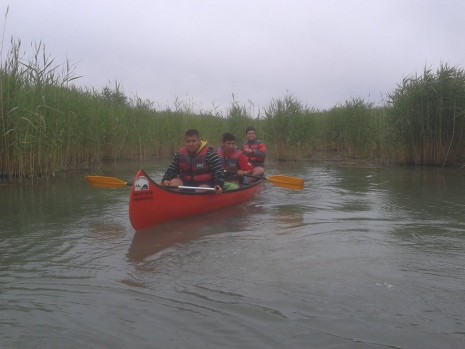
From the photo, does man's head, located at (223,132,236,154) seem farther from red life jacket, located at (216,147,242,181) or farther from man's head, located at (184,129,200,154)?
man's head, located at (184,129,200,154)

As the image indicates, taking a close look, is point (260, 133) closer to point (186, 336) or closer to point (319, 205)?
point (319, 205)

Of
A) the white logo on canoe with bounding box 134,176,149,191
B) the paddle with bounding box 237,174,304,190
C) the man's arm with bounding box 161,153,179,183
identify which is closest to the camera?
the white logo on canoe with bounding box 134,176,149,191

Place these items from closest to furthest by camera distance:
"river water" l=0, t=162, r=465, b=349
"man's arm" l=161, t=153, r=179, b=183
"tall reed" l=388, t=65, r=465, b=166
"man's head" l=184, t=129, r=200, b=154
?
1. "river water" l=0, t=162, r=465, b=349
2. "man's head" l=184, t=129, r=200, b=154
3. "man's arm" l=161, t=153, r=179, b=183
4. "tall reed" l=388, t=65, r=465, b=166

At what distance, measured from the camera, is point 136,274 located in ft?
12.7

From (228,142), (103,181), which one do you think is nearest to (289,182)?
(228,142)

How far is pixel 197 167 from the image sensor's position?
6.84 metres

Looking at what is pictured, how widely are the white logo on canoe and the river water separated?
0.53 metres

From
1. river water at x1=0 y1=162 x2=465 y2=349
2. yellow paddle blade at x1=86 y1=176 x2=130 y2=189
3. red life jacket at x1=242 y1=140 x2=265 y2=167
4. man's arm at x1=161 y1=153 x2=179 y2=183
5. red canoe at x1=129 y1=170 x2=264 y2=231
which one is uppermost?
red life jacket at x1=242 y1=140 x2=265 y2=167

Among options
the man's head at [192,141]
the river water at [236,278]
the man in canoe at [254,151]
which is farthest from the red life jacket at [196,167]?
the man in canoe at [254,151]

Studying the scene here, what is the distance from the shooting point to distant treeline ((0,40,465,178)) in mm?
8523

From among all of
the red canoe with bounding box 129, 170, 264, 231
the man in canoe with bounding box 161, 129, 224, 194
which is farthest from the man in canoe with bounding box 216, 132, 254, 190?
the red canoe with bounding box 129, 170, 264, 231

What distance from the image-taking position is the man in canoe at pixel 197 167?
6.77 m

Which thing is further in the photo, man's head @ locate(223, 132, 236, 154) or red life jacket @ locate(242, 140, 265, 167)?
red life jacket @ locate(242, 140, 265, 167)

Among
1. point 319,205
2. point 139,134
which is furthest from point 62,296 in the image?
point 139,134
